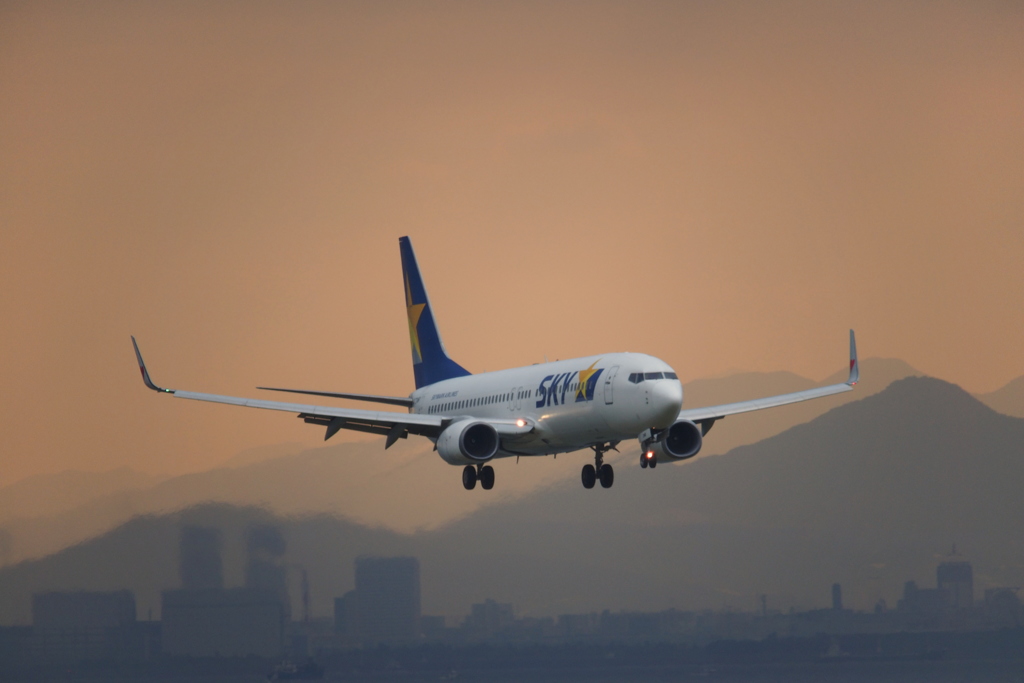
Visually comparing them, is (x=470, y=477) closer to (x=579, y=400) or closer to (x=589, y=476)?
(x=589, y=476)

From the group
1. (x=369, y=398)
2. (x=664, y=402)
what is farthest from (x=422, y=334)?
(x=664, y=402)

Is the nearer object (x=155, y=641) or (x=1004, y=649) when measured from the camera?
(x=155, y=641)

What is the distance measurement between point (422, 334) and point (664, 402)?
26463 mm

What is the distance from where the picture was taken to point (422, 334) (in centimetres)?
6969

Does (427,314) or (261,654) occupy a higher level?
(427,314)

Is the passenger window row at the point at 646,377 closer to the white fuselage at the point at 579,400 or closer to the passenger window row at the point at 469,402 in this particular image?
the white fuselage at the point at 579,400

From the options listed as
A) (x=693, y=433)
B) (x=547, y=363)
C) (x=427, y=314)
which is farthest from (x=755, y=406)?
(x=427, y=314)

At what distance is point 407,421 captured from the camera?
54.1 m

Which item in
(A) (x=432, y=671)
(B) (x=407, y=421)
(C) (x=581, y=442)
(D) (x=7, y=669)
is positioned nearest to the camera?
(C) (x=581, y=442)

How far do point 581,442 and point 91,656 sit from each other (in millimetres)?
63235

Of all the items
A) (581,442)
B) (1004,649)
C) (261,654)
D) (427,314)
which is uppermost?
(427,314)

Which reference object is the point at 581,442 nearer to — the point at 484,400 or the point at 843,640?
the point at 484,400

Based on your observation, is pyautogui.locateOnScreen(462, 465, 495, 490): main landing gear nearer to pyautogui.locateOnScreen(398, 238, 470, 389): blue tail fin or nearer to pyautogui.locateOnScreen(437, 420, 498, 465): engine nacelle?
pyautogui.locateOnScreen(437, 420, 498, 465): engine nacelle

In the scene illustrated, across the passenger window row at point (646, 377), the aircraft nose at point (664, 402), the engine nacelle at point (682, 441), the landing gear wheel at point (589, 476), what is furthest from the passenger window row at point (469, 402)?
the aircraft nose at point (664, 402)
